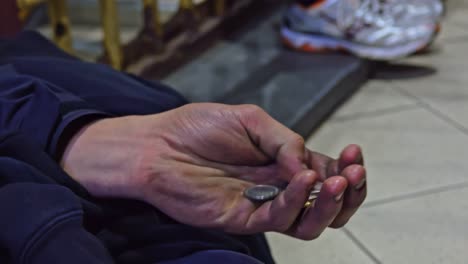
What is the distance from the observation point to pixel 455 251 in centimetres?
87

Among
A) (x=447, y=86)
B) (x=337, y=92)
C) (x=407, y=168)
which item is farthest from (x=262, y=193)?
(x=447, y=86)

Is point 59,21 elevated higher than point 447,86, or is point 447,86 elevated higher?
point 59,21

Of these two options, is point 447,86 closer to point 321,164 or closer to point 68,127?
point 321,164

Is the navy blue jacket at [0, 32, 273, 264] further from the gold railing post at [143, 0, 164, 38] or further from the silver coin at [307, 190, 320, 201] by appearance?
the gold railing post at [143, 0, 164, 38]

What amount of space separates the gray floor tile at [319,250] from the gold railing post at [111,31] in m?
0.48

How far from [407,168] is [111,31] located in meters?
0.57

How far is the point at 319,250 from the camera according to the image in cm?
89

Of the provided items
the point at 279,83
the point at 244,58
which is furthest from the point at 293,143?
the point at 244,58

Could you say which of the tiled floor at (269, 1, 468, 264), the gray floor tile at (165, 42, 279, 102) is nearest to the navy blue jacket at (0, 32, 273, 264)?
the tiled floor at (269, 1, 468, 264)

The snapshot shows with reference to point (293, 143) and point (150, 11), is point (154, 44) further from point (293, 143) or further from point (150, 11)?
point (293, 143)

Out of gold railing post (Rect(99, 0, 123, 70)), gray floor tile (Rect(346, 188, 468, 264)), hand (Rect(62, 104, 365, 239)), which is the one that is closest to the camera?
hand (Rect(62, 104, 365, 239))

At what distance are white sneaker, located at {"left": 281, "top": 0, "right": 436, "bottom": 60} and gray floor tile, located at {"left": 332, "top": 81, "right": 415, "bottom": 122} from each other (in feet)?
0.28

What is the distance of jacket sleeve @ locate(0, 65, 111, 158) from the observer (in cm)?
62

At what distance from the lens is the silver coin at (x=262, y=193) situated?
1.98ft
